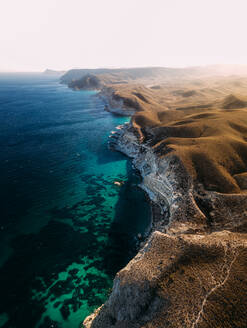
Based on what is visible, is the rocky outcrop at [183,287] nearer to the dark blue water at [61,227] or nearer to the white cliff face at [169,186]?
the dark blue water at [61,227]

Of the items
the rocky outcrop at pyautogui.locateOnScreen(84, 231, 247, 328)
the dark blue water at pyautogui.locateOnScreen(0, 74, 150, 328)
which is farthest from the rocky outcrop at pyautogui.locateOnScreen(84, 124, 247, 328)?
the dark blue water at pyautogui.locateOnScreen(0, 74, 150, 328)

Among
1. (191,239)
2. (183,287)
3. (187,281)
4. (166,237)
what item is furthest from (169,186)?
(183,287)

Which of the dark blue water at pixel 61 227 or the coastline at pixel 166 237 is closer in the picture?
the coastline at pixel 166 237

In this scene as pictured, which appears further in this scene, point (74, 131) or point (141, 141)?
point (74, 131)

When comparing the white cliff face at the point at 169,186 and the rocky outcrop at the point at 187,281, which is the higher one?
the rocky outcrop at the point at 187,281

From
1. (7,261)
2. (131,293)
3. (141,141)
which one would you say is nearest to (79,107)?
(141,141)

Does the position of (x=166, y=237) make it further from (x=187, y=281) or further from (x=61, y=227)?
(x=61, y=227)

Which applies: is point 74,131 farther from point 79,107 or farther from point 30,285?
point 30,285

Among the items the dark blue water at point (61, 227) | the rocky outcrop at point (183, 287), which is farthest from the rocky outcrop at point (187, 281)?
the dark blue water at point (61, 227)
